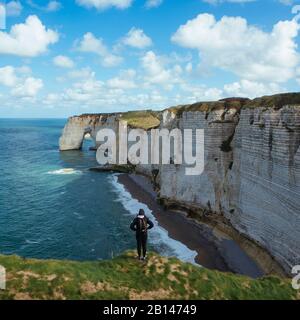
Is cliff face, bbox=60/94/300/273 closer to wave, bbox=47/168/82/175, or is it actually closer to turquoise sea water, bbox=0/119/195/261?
turquoise sea water, bbox=0/119/195/261

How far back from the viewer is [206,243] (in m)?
35.1

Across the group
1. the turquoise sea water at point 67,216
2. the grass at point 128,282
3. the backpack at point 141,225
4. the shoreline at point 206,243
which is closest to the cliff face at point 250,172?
the shoreline at point 206,243

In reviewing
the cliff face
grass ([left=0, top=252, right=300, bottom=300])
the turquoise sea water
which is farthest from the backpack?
the turquoise sea water

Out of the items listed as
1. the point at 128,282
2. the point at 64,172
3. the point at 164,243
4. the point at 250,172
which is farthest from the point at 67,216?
the point at 64,172

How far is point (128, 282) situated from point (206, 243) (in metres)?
20.2

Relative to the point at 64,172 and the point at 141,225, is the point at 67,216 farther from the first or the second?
the point at 64,172

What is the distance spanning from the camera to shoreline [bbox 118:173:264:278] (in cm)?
2975

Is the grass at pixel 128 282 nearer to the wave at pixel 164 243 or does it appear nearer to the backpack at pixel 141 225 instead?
the backpack at pixel 141 225

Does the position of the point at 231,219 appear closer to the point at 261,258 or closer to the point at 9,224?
the point at 261,258

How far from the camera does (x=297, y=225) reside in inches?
961

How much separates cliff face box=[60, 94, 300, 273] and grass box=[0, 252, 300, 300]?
8.96 m
